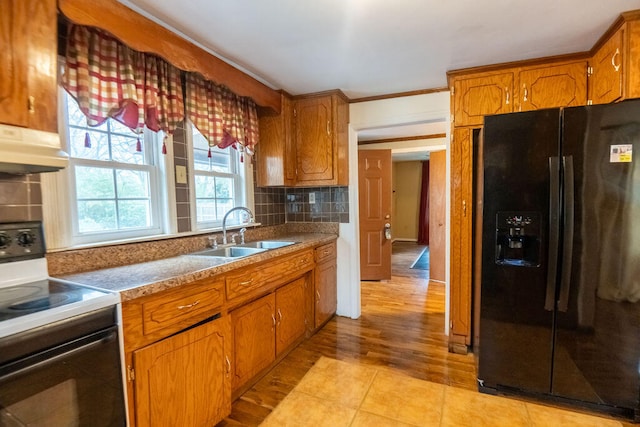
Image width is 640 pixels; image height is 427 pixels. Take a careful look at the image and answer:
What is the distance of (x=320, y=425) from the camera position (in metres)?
1.75

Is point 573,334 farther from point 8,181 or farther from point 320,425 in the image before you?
point 8,181

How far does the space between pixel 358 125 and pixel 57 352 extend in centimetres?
273

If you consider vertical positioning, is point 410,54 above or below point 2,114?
above

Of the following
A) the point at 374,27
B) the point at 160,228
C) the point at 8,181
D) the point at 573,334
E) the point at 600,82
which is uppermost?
the point at 374,27

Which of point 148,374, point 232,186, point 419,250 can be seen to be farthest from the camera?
point 419,250

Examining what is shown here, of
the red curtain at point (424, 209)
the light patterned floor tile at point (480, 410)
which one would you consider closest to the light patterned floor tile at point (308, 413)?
the light patterned floor tile at point (480, 410)

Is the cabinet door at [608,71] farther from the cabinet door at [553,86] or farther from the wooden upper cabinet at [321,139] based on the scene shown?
the wooden upper cabinet at [321,139]

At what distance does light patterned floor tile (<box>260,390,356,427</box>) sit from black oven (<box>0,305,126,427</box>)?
→ 34.1 inches

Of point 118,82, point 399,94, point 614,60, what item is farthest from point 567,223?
point 118,82

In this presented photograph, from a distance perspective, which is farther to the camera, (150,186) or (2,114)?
(150,186)

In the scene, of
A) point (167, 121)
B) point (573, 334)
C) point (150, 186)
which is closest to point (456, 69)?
point (573, 334)

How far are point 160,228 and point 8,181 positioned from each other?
0.83 meters

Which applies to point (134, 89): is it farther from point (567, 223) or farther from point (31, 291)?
point (567, 223)

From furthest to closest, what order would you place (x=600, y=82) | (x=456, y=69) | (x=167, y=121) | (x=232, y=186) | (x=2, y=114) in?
(x=232, y=186) < (x=456, y=69) < (x=600, y=82) < (x=167, y=121) < (x=2, y=114)
